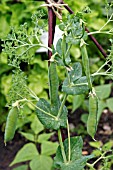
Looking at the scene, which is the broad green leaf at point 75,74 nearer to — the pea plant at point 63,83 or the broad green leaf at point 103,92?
the pea plant at point 63,83

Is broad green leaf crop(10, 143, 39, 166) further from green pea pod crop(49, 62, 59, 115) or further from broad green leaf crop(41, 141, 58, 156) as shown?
green pea pod crop(49, 62, 59, 115)

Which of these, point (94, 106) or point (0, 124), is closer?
point (94, 106)

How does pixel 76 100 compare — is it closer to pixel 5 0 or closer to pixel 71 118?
pixel 71 118

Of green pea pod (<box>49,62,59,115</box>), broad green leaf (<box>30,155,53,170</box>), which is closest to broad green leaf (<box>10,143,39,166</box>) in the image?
broad green leaf (<box>30,155,53,170</box>)

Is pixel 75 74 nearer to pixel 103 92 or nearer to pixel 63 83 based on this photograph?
pixel 63 83

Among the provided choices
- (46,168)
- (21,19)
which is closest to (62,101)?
(46,168)

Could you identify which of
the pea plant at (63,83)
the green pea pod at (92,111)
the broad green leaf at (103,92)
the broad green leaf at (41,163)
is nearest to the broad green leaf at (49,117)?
the pea plant at (63,83)

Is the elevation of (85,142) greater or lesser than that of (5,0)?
lesser

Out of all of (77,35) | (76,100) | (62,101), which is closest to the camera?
(77,35)
